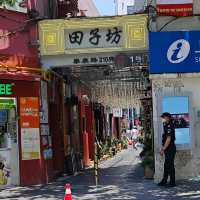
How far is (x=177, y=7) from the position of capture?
1543 cm

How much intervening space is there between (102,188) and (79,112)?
954 centimetres

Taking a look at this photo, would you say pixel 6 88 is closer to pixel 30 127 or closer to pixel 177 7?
pixel 30 127

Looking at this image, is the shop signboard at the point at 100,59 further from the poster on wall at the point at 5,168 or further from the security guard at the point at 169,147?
the poster on wall at the point at 5,168

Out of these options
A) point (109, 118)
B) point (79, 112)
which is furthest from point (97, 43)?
point (109, 118)

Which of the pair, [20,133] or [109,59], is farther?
[109,59]

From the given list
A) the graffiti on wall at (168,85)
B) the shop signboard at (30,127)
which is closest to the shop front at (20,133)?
the shop signboard at (30,127)

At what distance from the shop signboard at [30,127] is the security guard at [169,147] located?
355cm

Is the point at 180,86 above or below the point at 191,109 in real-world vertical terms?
above

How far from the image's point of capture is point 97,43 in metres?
16.4

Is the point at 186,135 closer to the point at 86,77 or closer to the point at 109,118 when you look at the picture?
the point at 86,77

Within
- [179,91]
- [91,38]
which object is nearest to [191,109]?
[179,91]

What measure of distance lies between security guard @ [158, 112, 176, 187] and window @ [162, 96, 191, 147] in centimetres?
89

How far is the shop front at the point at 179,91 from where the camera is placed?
1529cm

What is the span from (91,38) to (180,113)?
3215 mm
